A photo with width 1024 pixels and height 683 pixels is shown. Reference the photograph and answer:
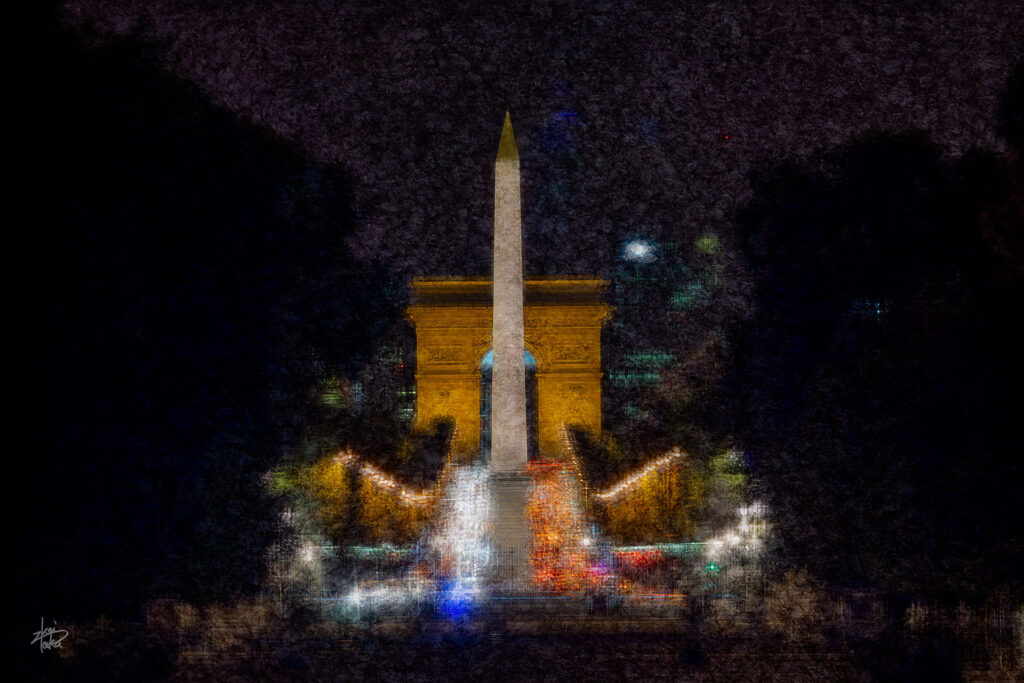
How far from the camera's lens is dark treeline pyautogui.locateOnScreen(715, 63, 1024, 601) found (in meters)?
9.60

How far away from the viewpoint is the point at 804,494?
10633mm

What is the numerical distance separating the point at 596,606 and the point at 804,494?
12.5 feet

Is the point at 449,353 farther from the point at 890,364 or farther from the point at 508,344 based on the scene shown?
the point at 890,364

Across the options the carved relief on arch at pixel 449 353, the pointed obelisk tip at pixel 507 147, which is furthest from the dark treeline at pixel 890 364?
the carved relief on arch at pixel 449 353

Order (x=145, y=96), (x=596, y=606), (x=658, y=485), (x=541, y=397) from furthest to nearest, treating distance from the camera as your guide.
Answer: (x=541, y=397), (x=658, y=485), (x=145, y=96), (x=596, y=606)

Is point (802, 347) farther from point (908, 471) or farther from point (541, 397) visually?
point (541, 397)

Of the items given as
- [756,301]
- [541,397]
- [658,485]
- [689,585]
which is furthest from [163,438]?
[541,397]

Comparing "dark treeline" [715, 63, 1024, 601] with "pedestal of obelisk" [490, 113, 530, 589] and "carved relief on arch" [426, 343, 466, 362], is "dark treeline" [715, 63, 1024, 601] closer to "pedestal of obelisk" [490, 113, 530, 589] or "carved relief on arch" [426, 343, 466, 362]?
"pedestal of obelisk" [490, 113, 530, 589]

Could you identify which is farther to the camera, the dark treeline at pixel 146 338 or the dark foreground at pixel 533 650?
the dark treeline at pixel 146 338

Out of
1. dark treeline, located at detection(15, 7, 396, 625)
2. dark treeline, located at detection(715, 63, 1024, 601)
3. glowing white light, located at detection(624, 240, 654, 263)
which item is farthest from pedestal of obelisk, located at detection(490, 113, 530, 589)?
glowing white light, located at detection(624, 240, 654, 263)

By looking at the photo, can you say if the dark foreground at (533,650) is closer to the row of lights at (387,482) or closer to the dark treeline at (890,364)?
the dark treeline at (890,364)
